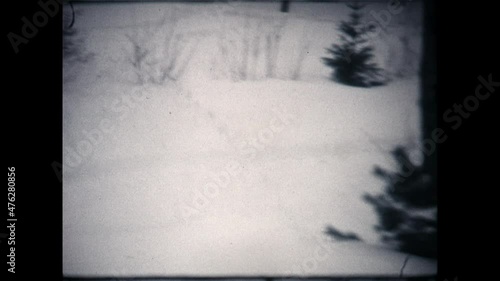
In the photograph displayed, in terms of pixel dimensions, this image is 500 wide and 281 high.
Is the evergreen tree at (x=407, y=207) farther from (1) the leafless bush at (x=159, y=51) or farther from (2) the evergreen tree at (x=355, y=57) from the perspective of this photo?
(1) the leafless bush at (x=159, y=51)

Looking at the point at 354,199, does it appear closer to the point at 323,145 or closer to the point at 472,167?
the point at 323,145

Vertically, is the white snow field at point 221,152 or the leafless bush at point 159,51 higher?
the leafless bush at point 159,51

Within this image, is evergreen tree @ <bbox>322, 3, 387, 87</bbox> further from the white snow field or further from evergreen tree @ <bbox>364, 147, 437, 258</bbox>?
evergreen tree @ <bbox>364, 147, 437, 258</bbox>

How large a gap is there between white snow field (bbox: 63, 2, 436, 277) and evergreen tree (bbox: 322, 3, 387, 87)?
59mm

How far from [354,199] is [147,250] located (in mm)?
1323

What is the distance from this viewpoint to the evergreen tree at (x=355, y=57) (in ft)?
5.97

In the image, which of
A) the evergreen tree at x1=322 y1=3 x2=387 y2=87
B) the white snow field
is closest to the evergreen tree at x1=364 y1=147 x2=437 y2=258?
the white snow field

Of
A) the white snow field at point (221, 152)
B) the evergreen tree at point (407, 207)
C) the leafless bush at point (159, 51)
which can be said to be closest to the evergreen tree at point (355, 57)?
the white snow field at point (221, 152)

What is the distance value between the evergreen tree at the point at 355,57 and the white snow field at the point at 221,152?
0.06 meters

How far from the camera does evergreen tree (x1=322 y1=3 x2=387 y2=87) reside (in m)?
1.82

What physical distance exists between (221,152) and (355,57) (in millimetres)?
1033

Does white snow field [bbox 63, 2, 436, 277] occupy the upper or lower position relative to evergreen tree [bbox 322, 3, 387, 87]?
lower

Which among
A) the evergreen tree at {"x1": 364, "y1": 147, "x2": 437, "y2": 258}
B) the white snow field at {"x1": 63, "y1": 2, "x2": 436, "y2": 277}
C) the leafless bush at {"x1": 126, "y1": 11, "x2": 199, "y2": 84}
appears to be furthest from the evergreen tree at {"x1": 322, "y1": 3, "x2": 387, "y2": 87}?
the leafless bush at {"x1": 126, "y1": 11, "x2": 199, "y2": 84}
